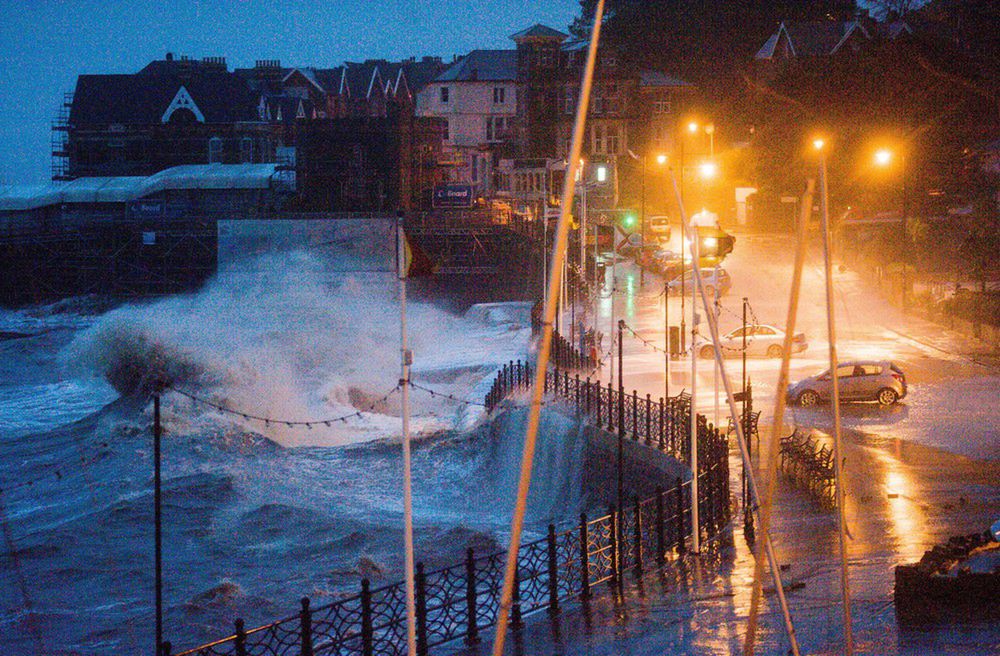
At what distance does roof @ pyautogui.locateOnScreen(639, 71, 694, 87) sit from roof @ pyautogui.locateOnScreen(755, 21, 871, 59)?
312 inches

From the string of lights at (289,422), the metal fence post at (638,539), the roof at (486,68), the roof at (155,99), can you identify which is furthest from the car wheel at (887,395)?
the roof at (155,99)

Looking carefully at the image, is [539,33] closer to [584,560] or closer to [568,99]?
[568,99]

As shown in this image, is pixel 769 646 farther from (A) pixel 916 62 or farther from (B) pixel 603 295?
(A) pixel 916 62

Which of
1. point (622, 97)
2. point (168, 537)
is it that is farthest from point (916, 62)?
point (168, 537)

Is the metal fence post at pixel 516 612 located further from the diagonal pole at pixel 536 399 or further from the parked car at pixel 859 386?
the parked car at pixel 859 386

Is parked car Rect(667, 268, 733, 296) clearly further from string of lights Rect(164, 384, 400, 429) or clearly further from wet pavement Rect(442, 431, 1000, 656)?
wet pavement Rect(442, 431, 1000, 656)

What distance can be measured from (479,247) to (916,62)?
29.6 m

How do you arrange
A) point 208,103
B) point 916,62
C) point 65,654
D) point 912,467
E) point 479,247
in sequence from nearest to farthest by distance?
point 65,654 → point 912,467 → point 916,62 → point 479,247 → point 208,103

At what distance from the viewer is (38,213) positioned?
95562 millimetres

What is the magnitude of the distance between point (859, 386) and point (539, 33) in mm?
58260

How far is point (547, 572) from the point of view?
14719 millimetres

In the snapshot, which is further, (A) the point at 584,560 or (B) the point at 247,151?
(B) the point at 247,151

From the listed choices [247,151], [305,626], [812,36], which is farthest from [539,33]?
[305,626]

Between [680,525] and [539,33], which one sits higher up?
[539,33]
